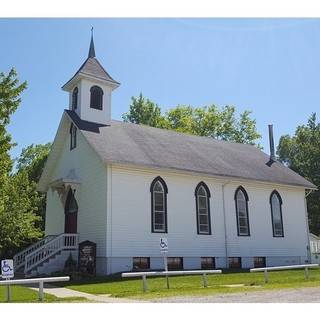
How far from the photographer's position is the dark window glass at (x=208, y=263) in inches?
990

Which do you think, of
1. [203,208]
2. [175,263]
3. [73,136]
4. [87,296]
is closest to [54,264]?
[175,263]

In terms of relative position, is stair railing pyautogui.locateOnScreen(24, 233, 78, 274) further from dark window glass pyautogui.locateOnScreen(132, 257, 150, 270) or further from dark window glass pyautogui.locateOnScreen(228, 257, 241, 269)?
dark window glass pyautogui.locateOnScreen(228, 257, 241, 269)

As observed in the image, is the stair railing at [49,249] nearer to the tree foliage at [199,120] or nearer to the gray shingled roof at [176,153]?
the gray shingled roof at [176,153]

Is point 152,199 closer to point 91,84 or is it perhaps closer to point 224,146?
point 91,84

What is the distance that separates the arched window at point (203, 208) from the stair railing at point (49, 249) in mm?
6617

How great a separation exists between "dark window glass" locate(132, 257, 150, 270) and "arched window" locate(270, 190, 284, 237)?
30.8ft

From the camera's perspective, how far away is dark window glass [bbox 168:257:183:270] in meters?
23.9

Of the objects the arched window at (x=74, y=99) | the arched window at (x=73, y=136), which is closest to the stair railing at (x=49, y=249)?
the arched window at (x=73, y=136)

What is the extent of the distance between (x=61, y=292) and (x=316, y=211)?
1538 inches

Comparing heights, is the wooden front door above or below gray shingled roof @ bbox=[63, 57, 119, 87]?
below

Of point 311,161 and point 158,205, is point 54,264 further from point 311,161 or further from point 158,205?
point 311,161

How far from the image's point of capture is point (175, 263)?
24.1 meters

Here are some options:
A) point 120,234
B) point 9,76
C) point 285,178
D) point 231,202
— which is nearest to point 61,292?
point 120,234

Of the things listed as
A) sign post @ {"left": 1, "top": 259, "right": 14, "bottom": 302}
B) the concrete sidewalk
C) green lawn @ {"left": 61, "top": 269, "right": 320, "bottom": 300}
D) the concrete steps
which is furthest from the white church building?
sign post @ {"left": 1, "top": 259, "right": 14, "bottom": 302}
